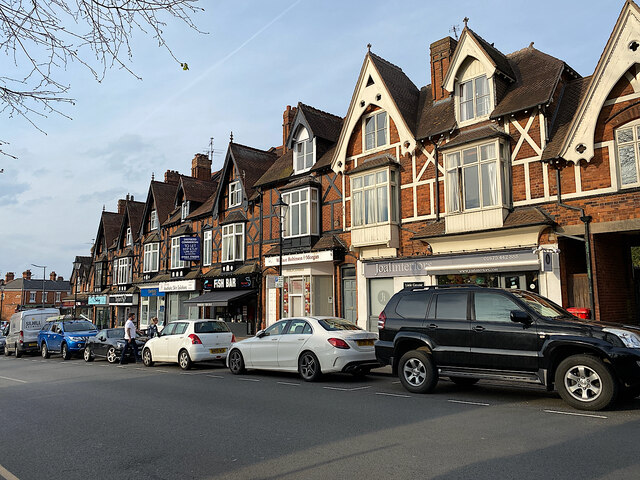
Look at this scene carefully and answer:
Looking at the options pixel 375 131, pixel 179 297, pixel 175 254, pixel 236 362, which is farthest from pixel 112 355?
pixel 175 254

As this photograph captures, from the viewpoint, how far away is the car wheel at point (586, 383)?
24.5 ft

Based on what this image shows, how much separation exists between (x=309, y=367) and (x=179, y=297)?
24.3 m

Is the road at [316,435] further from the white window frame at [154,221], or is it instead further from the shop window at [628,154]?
the white window frame at [154,221]

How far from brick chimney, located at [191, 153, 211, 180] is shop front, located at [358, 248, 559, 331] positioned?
22.1m

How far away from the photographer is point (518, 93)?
1714 cm

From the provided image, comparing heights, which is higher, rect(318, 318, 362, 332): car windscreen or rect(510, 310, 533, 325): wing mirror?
rect(510, 310, 533, 325): wing mirror

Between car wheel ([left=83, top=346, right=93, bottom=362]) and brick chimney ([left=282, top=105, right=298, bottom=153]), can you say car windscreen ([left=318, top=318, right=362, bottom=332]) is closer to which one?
car wheel ([left=83, top=346, right=93, bottom=362])

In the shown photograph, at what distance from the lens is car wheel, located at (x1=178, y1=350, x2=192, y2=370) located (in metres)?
15.8

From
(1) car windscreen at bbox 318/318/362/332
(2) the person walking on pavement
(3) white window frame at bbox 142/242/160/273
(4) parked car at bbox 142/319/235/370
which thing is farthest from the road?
(3) white window frame at bbox 142/242/160/273

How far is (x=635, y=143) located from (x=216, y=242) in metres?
22.8

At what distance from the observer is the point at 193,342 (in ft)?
51.6

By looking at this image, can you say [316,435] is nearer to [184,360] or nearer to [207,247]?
Result: [184,360]

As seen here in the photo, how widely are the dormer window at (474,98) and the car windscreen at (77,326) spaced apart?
18.9 m

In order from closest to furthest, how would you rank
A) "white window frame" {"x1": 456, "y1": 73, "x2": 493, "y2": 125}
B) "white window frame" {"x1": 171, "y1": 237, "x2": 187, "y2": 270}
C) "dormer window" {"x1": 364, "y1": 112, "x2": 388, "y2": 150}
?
"white window frame" {"x1": 456, "y1": 73, "x2": 493, "y2": 125}, "dormer window" {"x1": 364, "y1": 112, "x2": 388, "y2": 150}, "white window frame" {"x1": 171, "y1": 237, "x2": 187, "y2": 270}
